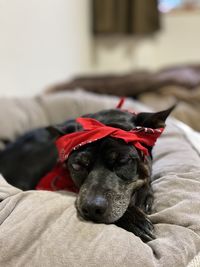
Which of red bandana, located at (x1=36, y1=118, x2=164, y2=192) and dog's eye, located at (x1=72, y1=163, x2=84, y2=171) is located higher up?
red bandana, located at (x1=36, y1=118, x2=164, y2=192)

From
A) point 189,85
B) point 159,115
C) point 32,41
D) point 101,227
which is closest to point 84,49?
point 32,41

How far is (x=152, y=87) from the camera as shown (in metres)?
2.92

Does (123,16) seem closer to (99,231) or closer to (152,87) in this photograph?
(152,87)

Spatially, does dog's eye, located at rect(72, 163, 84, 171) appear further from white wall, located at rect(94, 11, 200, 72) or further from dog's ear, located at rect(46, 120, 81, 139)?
white wall, located at rect(94, 11, 200, 72)

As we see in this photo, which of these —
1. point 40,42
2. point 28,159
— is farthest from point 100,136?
point 40,42

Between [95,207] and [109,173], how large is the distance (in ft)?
0.47

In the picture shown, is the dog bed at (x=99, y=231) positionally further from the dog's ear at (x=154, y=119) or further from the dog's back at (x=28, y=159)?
the dog's back at (x=28, y=159)

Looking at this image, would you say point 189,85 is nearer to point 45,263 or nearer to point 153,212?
point 153,212

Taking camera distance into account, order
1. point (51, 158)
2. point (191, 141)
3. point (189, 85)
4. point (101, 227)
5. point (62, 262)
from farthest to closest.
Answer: point (189, 85)
point (51, 158)
point (191, 141)
point (101, 227)
point (62, 262)

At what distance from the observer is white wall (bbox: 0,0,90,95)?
8.86 feet

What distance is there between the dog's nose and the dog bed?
0.10 feet

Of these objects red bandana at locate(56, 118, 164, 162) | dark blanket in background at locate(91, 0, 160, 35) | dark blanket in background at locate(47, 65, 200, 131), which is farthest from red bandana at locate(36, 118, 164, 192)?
dark blanket in background at locate(91, 0, 160, 35)

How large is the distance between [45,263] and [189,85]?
2127 millimetres

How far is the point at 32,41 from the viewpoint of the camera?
3.00 meters
